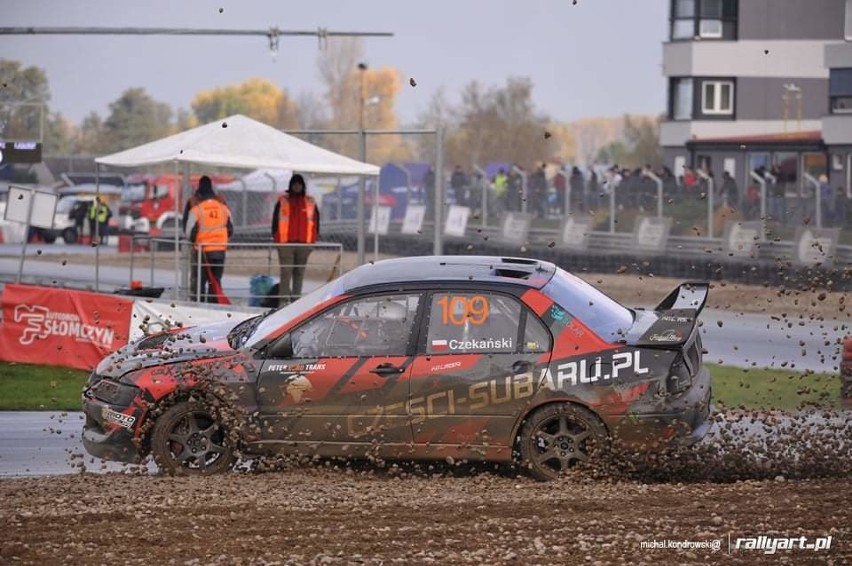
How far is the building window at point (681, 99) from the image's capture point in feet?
175

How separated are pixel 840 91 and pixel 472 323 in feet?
121

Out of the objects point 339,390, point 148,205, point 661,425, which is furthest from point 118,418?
point 148,205

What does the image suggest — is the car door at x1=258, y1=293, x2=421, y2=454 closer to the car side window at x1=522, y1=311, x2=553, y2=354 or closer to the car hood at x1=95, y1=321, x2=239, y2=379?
the car hood at x1=95, y1=321, x2=239, y2=379

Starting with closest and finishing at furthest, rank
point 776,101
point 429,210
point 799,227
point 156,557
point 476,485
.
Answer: point 156,557 → point 476,485 → point 799,227 → point 429,210 → point 776,101

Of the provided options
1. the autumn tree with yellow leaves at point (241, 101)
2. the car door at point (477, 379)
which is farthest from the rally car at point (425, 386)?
the autumn tree with yellow leaves at point (241, 101)

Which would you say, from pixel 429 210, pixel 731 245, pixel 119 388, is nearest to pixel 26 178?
pixel 429 210

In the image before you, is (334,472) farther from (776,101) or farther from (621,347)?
(776,101)

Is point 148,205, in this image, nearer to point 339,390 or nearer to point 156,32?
point 156,32

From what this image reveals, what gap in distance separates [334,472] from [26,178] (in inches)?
2400

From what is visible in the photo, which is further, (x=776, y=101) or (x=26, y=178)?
(x=26, y=178)

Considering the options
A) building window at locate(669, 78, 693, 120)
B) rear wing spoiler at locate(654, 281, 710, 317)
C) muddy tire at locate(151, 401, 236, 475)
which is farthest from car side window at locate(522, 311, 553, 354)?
building window at locate(669, 78, 693, 120)

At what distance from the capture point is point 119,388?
9664 millimetres

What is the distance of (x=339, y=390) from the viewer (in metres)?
9.40

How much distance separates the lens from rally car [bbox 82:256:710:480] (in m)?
9.30
